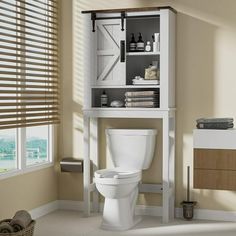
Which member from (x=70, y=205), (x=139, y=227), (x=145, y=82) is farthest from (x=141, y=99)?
(x=70, y=205)

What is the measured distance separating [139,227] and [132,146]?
0.78 metres

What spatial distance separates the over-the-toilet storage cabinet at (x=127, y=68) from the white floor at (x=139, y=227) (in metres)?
0.16

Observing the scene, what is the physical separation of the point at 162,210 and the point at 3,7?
241 centimetres

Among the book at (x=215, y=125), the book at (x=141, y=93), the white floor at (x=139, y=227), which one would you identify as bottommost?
the white floor at (x=139, y=227)

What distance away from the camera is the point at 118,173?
498cm

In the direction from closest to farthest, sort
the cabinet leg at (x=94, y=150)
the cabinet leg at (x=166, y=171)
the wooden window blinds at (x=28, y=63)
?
the wooden window blinds at (x=28, y=63)
the cabinet leg at (x=166, y=171)
the cabinet leg at (x=94, y=150)

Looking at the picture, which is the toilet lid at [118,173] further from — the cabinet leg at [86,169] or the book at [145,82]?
the book at [145,82]

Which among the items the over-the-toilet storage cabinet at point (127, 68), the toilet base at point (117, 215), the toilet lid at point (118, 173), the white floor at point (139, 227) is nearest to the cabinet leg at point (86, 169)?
the over-the-toilet storage cabinet at point (127, 68)

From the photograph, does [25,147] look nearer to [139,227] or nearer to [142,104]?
[142,104]

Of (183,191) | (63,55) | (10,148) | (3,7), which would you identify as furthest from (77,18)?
(183,191)

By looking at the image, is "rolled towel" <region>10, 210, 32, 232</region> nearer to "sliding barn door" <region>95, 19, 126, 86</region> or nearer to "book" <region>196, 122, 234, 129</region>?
"sliding barn door" <region>95, 19, 126, 86</region>

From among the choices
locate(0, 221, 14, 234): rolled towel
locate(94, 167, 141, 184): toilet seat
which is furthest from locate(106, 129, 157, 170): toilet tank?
locate(0, 221, 14, 234): rolled towel

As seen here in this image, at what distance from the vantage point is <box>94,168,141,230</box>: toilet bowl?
4.73m

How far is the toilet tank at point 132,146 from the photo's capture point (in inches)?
202
